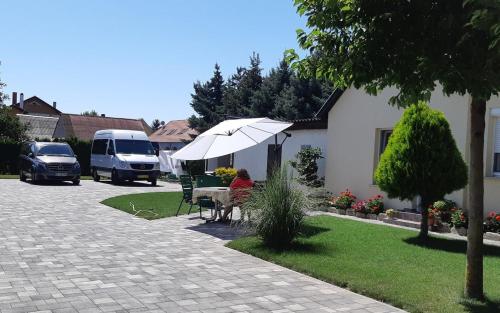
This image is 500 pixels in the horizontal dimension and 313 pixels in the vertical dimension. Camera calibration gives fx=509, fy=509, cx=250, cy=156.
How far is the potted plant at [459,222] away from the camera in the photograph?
36.2 ft

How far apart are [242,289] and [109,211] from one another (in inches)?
353

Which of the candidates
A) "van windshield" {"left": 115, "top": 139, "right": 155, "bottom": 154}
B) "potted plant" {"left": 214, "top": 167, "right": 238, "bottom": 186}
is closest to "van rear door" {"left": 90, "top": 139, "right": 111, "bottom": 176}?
"van windshield" {"left": 115, "top": 139, "right": 155, "bottom": 154}

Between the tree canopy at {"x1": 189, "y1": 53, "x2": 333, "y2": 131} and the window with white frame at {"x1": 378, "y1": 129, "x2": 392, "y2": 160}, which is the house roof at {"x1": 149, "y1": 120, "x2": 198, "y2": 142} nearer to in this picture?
the tree canopy at {"x1": 189, "y1": 53, "x2": 333, "y2": 131}

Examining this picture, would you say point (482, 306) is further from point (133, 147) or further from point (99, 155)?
point (99, 155)

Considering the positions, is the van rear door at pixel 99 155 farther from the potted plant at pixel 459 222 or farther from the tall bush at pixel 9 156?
the potted plant at pixel 459 222

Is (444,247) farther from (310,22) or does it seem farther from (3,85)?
(3,85)

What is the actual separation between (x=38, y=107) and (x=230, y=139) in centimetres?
9692

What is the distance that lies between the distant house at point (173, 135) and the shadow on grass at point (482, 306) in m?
43.0

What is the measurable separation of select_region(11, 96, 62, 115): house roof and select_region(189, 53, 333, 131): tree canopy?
5863 cm

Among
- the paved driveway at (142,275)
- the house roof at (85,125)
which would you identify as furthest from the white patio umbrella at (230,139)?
the house roof at (85,125)

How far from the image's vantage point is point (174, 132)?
6256 centimetres

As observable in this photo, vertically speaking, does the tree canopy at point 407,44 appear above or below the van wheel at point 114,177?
above

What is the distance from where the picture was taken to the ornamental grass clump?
899 centimetres

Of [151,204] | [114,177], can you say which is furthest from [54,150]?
[151,204]
